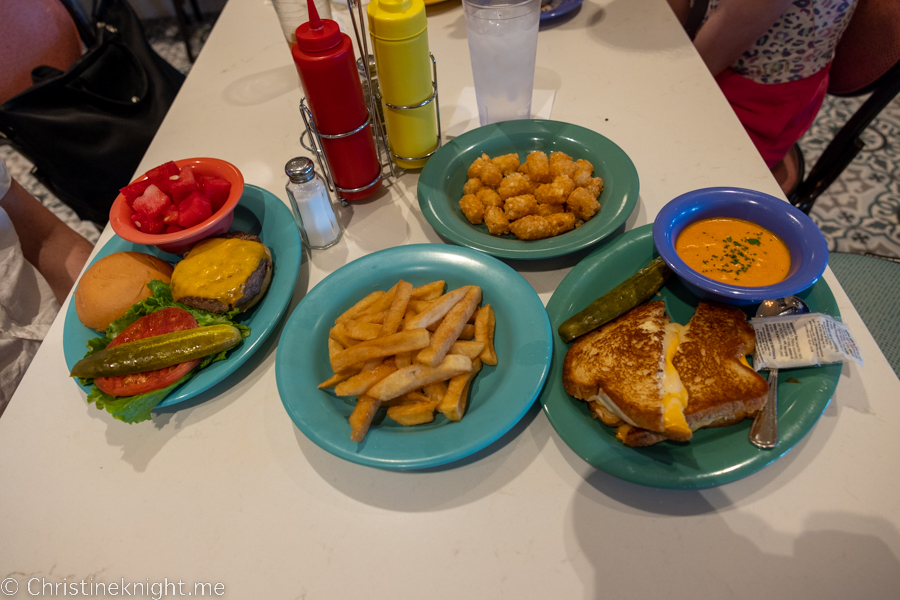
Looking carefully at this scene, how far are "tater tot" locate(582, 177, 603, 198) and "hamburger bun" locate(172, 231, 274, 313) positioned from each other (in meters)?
1.02

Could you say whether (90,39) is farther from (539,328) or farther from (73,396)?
(539,328)

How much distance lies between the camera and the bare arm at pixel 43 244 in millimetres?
1962

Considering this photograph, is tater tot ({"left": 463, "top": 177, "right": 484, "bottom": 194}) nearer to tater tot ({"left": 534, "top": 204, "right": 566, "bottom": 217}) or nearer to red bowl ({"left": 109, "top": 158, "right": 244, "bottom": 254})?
tater tot ({"left": 534, "top": 204, "right": 566, "bottom": 217})

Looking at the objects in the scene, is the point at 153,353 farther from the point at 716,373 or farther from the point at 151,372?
the point at 716,373

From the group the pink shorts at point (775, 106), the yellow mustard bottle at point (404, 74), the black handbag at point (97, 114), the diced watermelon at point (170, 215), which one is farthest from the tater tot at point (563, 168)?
the black handbag at point (97, 114)

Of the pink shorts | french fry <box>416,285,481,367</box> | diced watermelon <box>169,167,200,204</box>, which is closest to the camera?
french fry <box>416,285,481,367</box>

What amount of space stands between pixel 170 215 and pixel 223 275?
0.89ft

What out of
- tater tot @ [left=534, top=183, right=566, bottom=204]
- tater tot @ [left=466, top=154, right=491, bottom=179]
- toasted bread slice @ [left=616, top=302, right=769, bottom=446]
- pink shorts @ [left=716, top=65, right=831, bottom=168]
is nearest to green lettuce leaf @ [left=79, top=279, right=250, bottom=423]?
tater tot @ [left=466, top=154, right=491, bottom=179]

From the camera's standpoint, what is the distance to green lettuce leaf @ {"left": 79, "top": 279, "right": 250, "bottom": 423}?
3.90 ft

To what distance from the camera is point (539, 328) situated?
3.91 feet

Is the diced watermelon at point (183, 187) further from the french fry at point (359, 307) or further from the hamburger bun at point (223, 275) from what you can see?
the french fry at point (359, 307)

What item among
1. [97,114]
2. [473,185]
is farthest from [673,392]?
[97,114]

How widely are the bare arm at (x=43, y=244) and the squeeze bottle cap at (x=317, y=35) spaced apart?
1.44 meters

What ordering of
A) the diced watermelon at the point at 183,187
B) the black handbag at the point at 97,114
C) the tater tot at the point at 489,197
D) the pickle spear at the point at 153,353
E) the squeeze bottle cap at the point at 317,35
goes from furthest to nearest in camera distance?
1. the black handbag at the point at 97,114
2. the tater tot at the point at 489,197
3. the diced watermelon at the point at 183,187
4. the squeeze bottle cap at the point at 317,35
5. the pickle spear at the point at 153,353
